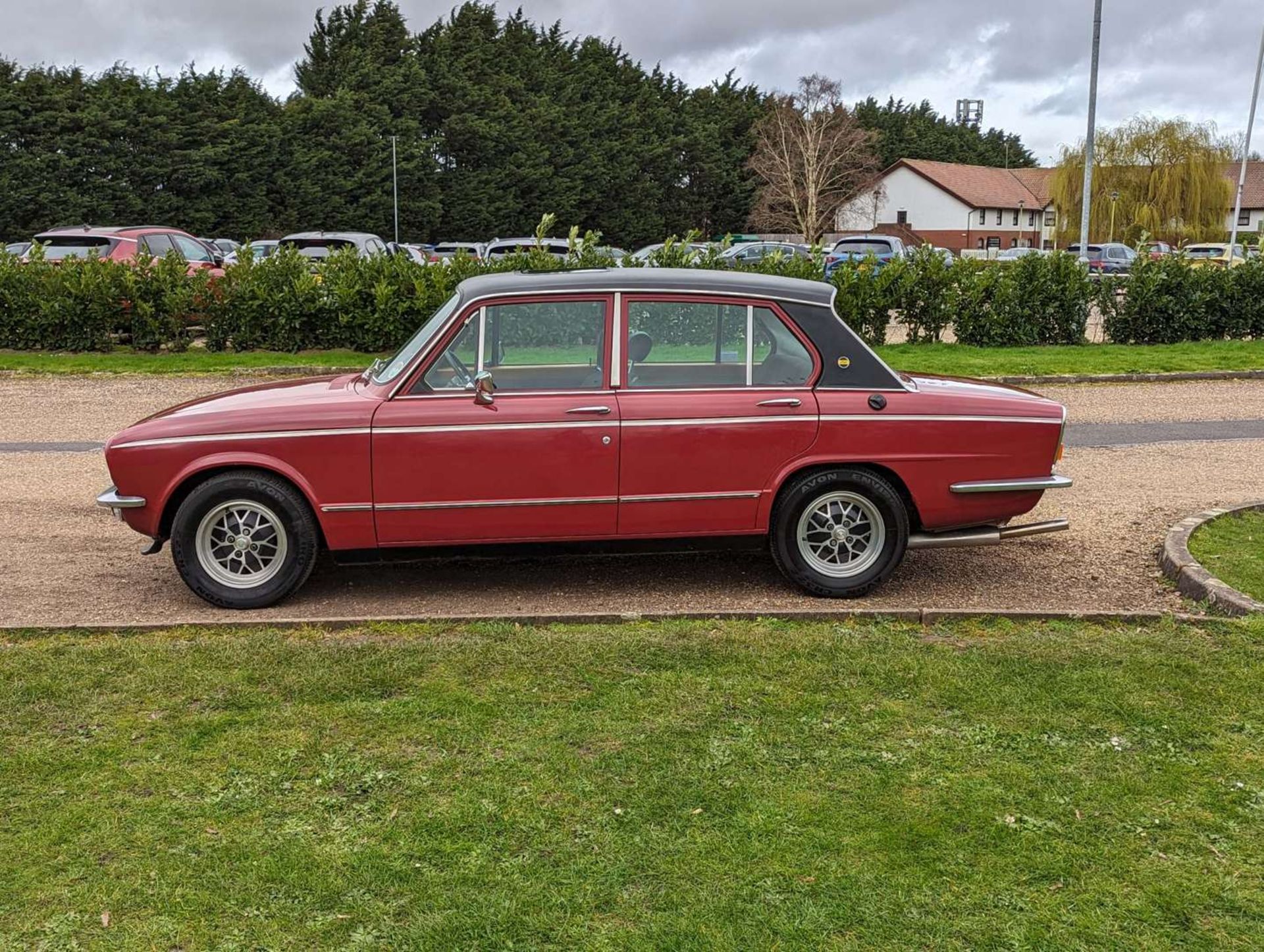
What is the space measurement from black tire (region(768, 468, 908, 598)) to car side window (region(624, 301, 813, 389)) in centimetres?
56

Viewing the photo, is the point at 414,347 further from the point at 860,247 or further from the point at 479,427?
the point at 860,247

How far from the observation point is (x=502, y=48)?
7494 centimetres

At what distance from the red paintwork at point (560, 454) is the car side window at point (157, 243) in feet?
50.8

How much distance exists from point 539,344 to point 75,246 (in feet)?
55.3

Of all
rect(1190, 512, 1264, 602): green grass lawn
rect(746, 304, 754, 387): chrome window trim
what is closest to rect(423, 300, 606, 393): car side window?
rect(746, 304, 754, 387): chrome window trim

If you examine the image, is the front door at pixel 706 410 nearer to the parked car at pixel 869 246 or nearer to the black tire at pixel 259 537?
the black tire at pixel 259 537

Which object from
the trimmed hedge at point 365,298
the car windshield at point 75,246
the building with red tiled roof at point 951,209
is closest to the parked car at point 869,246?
the trimmed hedge at point 365,298

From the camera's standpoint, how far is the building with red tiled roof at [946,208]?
3474 inches

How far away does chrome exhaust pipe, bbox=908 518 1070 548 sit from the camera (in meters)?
6.55

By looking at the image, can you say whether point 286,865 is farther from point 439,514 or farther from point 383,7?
point 383,7

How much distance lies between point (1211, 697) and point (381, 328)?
13.9 metres

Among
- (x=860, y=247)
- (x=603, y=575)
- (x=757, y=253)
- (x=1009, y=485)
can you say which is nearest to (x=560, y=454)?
(x=603, y=575)

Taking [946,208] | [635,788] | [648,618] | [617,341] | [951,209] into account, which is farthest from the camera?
[946,208]

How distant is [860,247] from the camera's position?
3238cm
